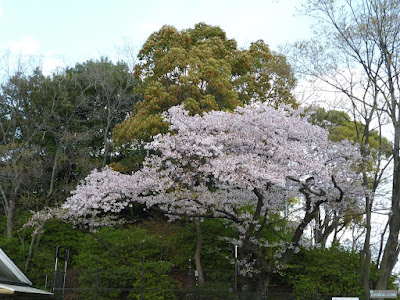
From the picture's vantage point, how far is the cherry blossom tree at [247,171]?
1227 centimetres

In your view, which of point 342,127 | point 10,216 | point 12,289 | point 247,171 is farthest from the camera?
point 10,216

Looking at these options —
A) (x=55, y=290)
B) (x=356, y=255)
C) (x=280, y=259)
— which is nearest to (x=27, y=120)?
(x=55, y=290)

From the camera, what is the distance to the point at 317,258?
1608 centimetres

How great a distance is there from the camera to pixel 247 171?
1184 centimetres

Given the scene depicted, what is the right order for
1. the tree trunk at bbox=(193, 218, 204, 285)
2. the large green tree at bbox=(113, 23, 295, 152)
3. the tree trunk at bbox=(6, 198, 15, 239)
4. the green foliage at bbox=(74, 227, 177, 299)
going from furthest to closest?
the tree trunk at bbox=(6, 198, 15, 239) → the large green tree at bbox=(113, 23, 295, 152) → the tree trunk at bbox=(193, 218, 204, 285) → the green foliage at bbox=(74, 227, 177, 299)

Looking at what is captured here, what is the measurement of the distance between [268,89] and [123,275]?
1020 cm

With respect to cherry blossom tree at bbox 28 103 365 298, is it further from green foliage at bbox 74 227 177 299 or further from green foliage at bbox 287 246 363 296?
green foliage at bbox 74 227 177 299

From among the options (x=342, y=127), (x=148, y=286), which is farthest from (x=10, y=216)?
(x=342, y=127)

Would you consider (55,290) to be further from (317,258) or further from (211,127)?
(317,258)

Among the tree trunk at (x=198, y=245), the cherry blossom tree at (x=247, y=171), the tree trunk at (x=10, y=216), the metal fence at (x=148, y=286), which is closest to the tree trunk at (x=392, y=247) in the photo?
the cherry blossom tree at (x=247, y=171)

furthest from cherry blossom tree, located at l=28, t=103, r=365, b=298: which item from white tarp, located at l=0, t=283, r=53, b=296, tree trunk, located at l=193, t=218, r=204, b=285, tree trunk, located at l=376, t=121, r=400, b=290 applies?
white tarp, located at l=0, t=283, r=53, b=296

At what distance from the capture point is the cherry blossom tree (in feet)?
40.2

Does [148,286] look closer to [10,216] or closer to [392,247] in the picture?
[392,247]

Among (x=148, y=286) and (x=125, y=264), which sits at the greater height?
(x=125, y=264)
